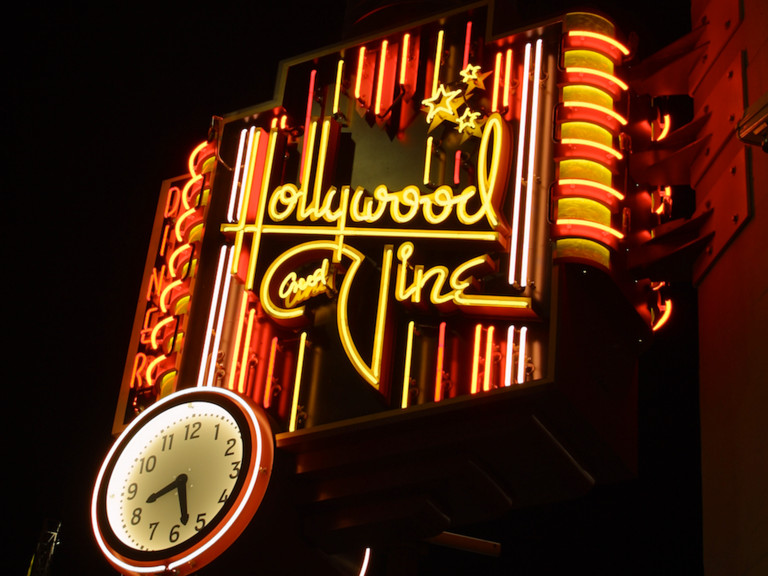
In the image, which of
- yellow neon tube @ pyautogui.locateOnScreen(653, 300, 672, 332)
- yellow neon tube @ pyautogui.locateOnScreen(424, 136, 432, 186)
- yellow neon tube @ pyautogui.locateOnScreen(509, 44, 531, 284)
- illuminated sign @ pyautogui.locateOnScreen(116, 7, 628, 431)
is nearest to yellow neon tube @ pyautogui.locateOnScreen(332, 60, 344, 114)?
illuminated sign @ pyautogui.locateOnScreen(116, 7, 628, 431)

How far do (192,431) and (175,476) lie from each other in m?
0.41

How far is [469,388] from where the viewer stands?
9789mm

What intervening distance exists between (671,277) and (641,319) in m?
0.47

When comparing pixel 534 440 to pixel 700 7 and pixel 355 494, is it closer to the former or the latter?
pixel 355 494

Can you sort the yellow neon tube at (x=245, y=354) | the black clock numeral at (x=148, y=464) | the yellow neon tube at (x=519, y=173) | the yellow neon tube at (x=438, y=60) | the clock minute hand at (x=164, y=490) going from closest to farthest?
the clock minute hand at (x=164, y=490)
the yellow neon tube at (x=519, y=173)
the black clock numeral at (x=148, y=464)
the yellow neon tube at (x=245, y=354)
the yellow neon tube at (x=438, y=60)

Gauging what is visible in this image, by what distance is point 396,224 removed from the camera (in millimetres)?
10852

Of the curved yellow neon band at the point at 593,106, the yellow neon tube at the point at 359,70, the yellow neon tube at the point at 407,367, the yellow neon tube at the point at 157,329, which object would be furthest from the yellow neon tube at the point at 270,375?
the curved yellow neon band at the point at 593,106

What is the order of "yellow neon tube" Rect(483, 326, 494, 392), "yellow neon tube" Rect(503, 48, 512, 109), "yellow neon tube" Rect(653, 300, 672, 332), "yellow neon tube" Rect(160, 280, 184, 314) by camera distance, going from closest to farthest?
"yellow neon tube" Rect(483, 326, 494, 392) < "yellow neon tube" Rect(653, 300, 672, 332) < "yellow neon tube" Rect(503, 48, 512, 109) < "yellow neon tube" Rect(160, 280, 184, 314)

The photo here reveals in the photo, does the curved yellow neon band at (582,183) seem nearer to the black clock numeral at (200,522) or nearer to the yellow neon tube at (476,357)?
the yellow neon tube at (476,357)

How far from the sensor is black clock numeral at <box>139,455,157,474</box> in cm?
1016

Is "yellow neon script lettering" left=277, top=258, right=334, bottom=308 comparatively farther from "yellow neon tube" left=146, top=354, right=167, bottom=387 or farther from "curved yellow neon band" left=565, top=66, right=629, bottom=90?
"curved yellow neon band" left=565, top=66, right=629, bottom=90

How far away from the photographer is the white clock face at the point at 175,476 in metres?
9.69

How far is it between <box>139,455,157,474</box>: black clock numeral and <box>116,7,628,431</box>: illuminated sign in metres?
1.14

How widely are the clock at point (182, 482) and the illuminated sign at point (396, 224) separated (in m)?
0.73
